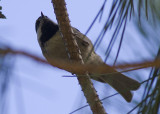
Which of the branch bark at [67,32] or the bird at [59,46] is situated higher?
the branch bark at [67,32]

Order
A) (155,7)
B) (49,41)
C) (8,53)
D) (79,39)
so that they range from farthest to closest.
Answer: (49,41) < (79,39) < (155,7) < (8,53)

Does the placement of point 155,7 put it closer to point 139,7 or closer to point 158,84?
point 139,7

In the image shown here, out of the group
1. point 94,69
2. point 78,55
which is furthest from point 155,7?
point 78,55

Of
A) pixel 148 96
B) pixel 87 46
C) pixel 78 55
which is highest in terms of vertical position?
pixel 148 96

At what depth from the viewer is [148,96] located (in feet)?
2.94

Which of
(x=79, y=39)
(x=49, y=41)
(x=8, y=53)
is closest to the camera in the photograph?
(x=8, y=53)

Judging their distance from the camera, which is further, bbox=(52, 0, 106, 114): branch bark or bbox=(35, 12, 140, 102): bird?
bbox=(35, 12, 140, 102): bird

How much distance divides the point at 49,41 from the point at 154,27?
6.59ft

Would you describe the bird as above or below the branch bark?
below

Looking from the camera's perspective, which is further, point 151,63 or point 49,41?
point 49,41

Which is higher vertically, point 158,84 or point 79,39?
point 158,84

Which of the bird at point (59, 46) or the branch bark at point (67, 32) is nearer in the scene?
the branch bark at point (67, 32)

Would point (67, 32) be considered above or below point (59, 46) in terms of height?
above

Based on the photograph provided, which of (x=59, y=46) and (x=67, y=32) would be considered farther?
(x=59, y=46)
